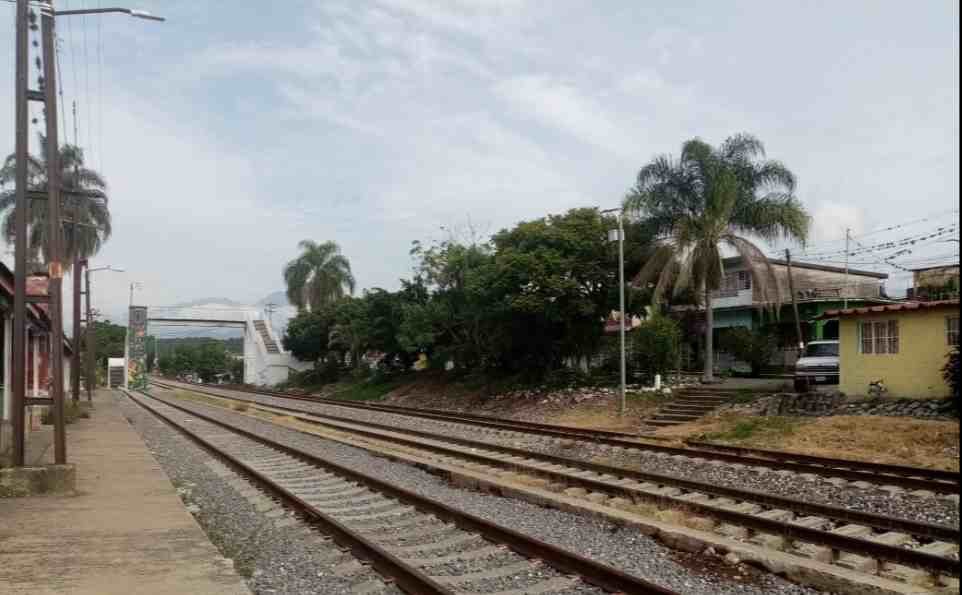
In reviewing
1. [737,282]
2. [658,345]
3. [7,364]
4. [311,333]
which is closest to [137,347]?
[311,333]

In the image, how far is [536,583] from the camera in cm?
714

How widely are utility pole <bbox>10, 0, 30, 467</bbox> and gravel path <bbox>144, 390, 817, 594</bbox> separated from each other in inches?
223

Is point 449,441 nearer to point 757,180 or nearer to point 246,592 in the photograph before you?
point 246,592

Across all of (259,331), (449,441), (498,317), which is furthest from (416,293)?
(259,331)

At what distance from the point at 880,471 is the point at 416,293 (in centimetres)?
3334

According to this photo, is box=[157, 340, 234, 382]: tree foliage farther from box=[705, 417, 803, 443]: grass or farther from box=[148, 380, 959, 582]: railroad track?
box=[148, 380, 959, 582]: railroad track

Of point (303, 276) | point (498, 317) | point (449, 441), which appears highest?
point (303, 276)

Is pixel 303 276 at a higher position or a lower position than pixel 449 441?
higher

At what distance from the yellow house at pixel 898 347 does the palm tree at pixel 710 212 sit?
18.0 ft

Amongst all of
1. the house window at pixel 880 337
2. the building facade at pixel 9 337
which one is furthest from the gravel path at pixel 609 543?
the house window at pixel 880 337

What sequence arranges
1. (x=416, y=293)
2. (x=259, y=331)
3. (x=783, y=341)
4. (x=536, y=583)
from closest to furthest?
(x=536, y=583) < (x=783, y=341) < (x=416, y=293) < (x=259, y=331)

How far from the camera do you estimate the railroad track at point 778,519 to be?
7.64 metres

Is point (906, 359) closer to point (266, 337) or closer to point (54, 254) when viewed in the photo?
point (54, 254)

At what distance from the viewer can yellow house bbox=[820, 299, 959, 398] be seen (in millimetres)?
18656
